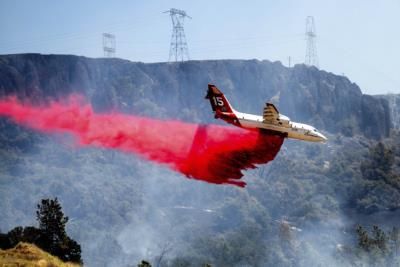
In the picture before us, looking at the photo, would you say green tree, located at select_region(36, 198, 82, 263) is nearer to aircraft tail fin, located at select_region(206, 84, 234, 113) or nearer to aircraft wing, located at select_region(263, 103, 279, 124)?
aircraft tail fin, located at select_region(206, 84, 234, 113)

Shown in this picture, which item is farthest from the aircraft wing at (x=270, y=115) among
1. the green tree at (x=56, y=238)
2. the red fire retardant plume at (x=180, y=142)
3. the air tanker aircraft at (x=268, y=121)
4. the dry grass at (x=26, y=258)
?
the dry grass at (x=26, y=258)

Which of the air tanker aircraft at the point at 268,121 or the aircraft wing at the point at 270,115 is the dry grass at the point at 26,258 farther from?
the aircraft wing at the point at 270,115

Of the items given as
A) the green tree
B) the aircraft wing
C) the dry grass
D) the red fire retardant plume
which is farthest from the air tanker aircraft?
the dry grass

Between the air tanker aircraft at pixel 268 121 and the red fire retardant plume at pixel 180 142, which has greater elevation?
the air tanker aircraft at pixel 268 121

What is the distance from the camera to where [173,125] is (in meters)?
114

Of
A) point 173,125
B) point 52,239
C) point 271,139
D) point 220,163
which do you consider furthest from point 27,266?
point 173,125

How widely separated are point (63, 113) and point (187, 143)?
26367 mm

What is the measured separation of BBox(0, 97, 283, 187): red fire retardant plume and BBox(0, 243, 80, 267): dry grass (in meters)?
23.8

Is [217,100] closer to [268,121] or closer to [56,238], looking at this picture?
[268,121]

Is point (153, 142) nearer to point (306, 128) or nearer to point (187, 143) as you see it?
point (187, 143)

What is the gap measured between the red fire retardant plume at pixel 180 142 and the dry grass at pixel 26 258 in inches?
938

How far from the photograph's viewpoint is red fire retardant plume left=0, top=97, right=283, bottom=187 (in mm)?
92562

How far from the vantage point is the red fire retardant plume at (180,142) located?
304 feet

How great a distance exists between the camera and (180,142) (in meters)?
108
